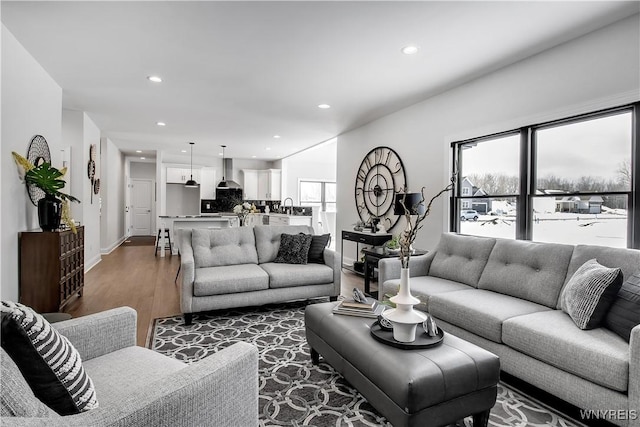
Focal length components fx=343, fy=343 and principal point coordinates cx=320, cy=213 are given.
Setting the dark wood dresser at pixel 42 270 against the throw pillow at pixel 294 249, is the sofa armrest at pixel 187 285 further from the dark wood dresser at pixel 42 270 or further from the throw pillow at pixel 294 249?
the dark wood dresser at pixel 42 270

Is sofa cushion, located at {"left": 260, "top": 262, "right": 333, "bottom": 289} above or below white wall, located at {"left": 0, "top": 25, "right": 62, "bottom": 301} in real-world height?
below

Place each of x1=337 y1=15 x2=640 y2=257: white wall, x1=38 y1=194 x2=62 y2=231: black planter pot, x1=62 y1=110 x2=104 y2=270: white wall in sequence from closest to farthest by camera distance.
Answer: x1=337 y1=15 x2=640 y2=257: white wall → x1=38 y1=194 x2=62 y2=231: black planter pot → x1=62 y1=110 x2=104 y2=270: white wall

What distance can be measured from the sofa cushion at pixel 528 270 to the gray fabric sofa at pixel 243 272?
5.46 ft

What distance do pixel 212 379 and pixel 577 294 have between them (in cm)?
222

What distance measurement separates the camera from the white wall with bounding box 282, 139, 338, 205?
10680 mm

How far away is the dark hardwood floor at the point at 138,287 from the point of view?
3.73 metres

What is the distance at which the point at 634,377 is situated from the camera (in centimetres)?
162

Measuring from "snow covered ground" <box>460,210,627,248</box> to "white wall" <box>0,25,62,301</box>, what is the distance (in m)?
4.82

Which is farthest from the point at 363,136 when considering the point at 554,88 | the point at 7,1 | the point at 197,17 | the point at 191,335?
the point at 7,1

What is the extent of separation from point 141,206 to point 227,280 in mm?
9298

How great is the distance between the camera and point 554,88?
311 cm

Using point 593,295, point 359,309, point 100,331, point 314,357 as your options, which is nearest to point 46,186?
point 100,331

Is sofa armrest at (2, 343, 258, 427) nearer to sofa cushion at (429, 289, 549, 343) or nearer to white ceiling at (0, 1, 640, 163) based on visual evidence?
sofa cushion at (429, 289, 549, 343)

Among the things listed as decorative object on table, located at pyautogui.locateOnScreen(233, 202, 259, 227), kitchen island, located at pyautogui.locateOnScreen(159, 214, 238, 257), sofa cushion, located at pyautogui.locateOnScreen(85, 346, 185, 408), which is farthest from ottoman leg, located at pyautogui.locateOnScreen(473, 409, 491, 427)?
kitchen island, located at pyautogui.locateOnScreen(159, 214, 238, 257)
